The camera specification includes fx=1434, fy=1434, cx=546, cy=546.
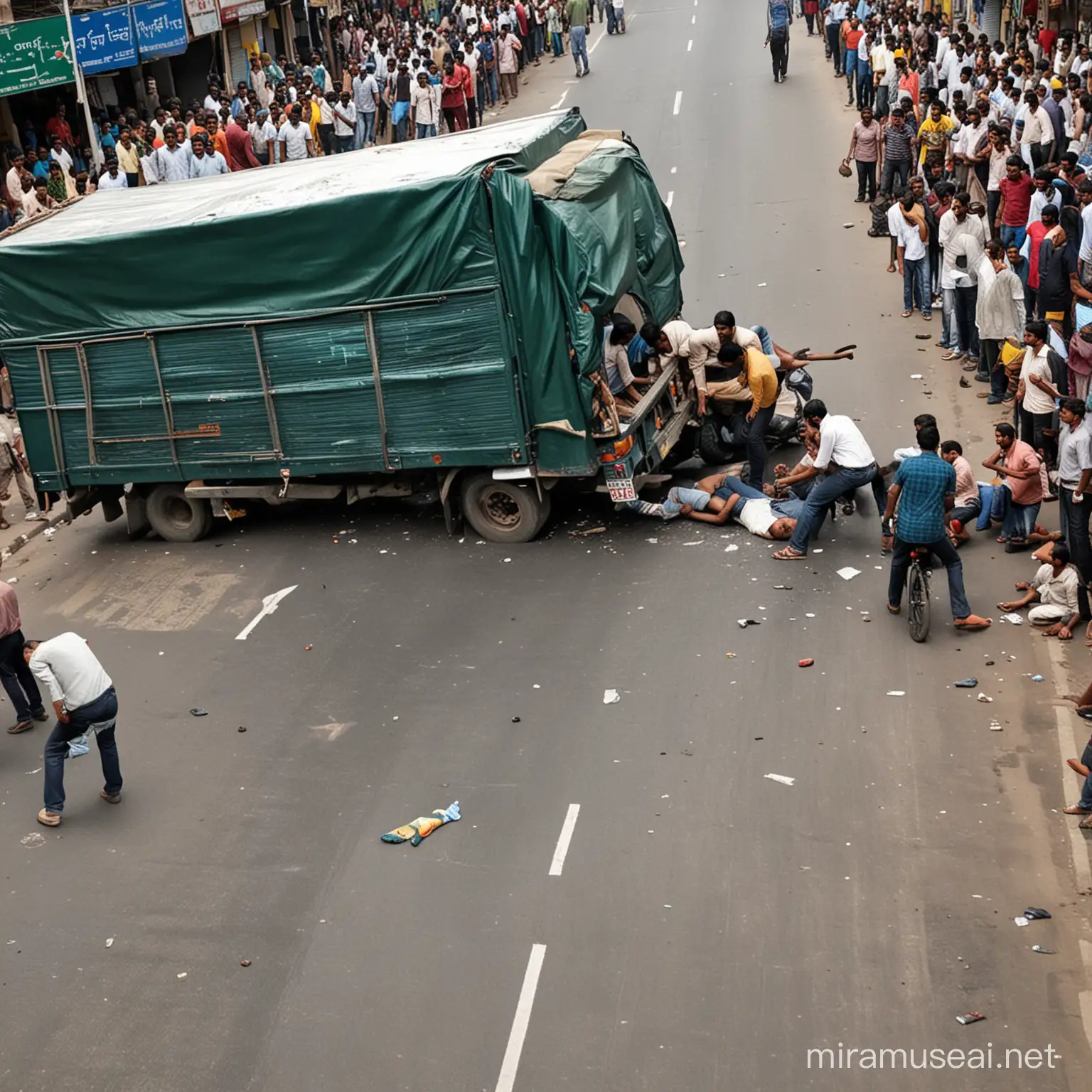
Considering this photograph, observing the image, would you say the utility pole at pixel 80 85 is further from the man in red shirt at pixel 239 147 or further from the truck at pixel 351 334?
the truck at pixel 351 334

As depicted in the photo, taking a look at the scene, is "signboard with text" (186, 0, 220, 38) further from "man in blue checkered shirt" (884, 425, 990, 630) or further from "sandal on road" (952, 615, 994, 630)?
"sandal on road" (952, 615, 994, 630)

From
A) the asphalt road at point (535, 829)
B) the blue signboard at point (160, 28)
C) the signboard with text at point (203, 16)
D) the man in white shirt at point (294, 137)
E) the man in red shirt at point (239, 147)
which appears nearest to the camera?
the asphalt road at point (535, 829)

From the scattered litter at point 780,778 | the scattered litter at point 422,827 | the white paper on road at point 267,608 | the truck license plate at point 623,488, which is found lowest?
the white paper on road at point 267,608

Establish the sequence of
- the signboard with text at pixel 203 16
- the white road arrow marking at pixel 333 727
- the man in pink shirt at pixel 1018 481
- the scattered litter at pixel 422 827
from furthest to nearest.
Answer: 1. the signboard with text at pixel 203 16
2. the man in pink shirt at pixel 1018 481
3. the white road arrow marking at pixel 333 727
4. the scattered litter at pixel 422 827

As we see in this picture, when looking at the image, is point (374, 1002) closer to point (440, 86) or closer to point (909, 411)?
point (909, 411)

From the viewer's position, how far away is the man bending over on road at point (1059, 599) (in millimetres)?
10375

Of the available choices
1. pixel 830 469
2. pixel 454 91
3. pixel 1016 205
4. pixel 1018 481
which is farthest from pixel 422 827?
pixel 454 91

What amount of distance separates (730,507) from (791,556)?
95 centimetres

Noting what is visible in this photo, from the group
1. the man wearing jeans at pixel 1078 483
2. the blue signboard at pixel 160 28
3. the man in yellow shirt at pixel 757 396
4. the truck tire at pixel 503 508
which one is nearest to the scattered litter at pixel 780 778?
the man wearing jeans at pixel 1078 483

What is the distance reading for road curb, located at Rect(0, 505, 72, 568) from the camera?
1486cm

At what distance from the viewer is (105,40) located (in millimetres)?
25328

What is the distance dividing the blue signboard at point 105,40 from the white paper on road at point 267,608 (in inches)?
596

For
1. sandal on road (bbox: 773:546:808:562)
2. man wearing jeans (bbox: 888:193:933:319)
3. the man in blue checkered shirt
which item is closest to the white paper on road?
sandal on road (bbox: 773:546:808:562)

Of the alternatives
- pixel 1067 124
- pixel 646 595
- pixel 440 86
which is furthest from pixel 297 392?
pixel 440 86
